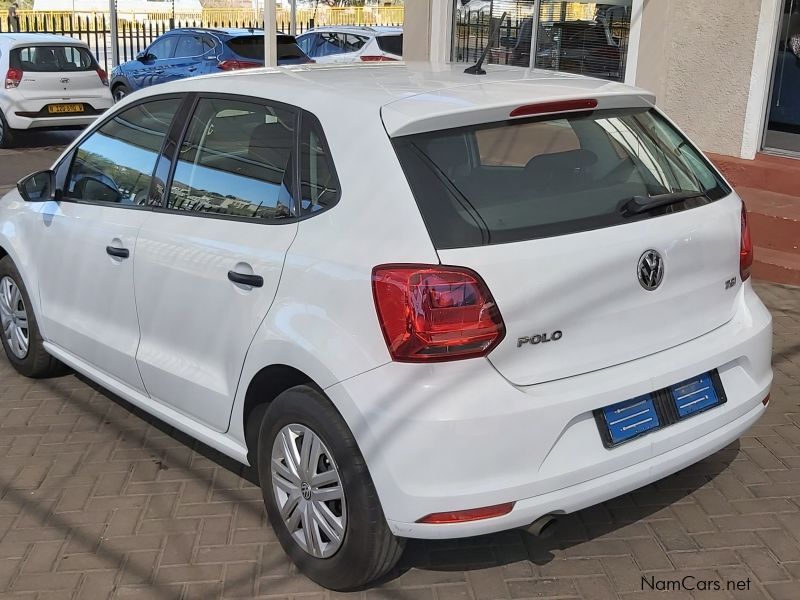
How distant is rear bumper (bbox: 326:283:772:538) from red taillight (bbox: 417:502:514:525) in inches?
0.6

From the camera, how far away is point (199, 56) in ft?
54.3

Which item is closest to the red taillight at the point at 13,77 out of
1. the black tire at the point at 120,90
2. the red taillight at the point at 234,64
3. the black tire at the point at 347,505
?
the red taillight at the point at 234,64

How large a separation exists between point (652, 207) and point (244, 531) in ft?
6.44

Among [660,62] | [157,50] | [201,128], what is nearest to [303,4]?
[157,50]

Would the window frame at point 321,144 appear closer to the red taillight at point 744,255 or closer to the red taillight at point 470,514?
the red taillight at point 470,514

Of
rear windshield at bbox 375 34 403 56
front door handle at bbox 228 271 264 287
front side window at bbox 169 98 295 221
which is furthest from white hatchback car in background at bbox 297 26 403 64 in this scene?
front door handle at bbox 228 271 264 287

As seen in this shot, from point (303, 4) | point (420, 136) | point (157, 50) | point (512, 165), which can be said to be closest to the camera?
point (420, 136)

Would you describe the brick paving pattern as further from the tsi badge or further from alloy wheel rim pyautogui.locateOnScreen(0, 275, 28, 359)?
the tsi badge

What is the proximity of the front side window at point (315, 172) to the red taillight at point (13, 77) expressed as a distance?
11876 millimetres

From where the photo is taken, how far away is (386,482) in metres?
2.82

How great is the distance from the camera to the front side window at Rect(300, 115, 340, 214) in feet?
10.3

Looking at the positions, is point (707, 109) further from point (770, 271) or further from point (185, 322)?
point (185, 322)

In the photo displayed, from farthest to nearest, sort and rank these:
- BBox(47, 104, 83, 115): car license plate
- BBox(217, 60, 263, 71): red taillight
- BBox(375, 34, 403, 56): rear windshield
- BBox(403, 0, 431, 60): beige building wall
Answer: BBox(375, 34, 403, 56): rear windshield < BBox(217, 60, 263, 71): red taillight < BBox(47, 104, 83, 115): car license plate < BBox(403, 0, 431, 60): beige building wall

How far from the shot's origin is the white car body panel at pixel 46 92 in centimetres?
1359
